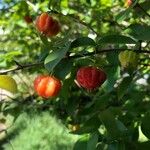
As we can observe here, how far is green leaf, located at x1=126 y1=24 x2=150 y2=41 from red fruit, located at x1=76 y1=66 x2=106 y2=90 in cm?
20

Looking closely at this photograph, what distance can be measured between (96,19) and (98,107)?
1.26 meters

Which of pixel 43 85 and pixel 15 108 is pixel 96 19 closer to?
pixel 15 108

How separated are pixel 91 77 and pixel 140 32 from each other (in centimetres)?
25

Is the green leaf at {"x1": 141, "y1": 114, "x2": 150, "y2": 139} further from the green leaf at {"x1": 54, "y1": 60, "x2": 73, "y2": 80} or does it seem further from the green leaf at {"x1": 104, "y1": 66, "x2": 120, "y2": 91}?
the green leaf at {"x1": 54, "y1": 60, "x2": 73, "y2": 80}

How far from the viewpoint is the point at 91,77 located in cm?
183

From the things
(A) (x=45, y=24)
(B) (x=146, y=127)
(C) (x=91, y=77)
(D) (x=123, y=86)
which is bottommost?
(B) (x=146, y=127)

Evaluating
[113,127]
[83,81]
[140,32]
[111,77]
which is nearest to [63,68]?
[83,81]

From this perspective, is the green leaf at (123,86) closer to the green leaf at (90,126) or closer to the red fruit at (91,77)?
the green leaf at (90,126)

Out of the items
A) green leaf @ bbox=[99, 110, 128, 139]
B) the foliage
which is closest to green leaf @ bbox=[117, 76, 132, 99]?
the foliage

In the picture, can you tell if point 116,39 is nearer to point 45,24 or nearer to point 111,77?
point 111,77

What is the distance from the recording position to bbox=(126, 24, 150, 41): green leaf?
1.73m

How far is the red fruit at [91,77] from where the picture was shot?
6.01ft

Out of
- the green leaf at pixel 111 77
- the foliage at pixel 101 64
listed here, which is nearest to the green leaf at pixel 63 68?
the foliage at pixel 101 64

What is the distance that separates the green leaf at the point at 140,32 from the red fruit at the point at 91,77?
20 cm
